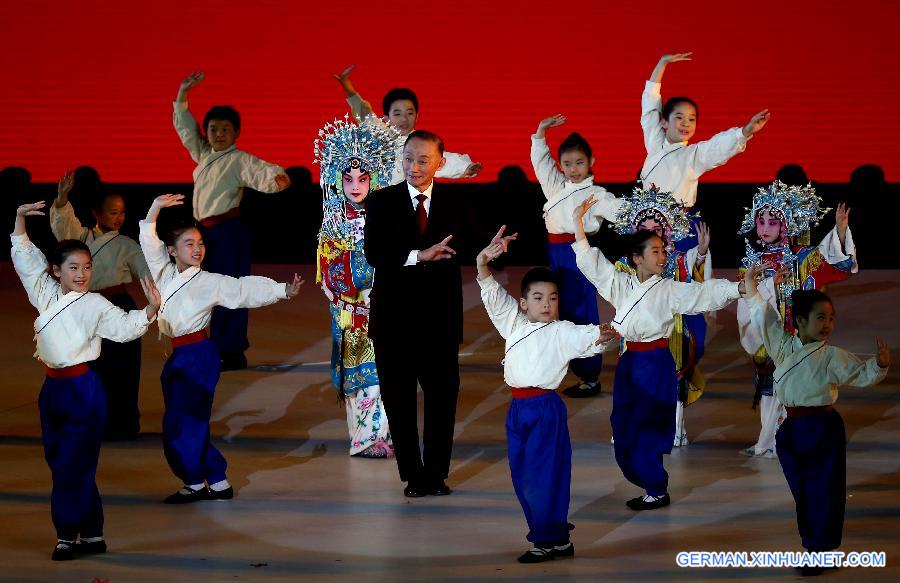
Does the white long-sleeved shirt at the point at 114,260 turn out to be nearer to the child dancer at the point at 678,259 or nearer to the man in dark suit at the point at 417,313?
the man in dark suit at the point at 417,313

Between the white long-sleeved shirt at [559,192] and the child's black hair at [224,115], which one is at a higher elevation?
the child's black hair at [224,115]

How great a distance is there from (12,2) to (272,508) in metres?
7.13

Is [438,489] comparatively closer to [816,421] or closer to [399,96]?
[816,421]

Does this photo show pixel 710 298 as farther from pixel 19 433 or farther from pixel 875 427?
pixel 19 433

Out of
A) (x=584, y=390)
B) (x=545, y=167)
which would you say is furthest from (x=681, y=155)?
(x=584, y=390)

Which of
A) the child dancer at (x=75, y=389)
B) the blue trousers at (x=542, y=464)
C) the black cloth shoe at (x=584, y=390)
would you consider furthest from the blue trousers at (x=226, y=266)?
the blue trousers at (x=542, y=464)

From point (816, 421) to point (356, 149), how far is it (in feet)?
7.27

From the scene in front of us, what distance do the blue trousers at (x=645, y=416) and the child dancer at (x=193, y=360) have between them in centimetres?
125

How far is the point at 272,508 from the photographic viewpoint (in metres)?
6.01

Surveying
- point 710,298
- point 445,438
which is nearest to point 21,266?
point 445,438

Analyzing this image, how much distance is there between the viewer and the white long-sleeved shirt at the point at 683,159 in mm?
7305

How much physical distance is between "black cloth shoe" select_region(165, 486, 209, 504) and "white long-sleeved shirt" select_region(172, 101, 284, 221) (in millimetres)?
2712

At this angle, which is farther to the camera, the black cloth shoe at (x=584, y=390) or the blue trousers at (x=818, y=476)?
the black cloth shoe at (x=584, y=390)

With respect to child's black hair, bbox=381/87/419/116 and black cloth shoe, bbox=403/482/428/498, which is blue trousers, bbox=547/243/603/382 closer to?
child's black hair, bbox=381/87/419/116
